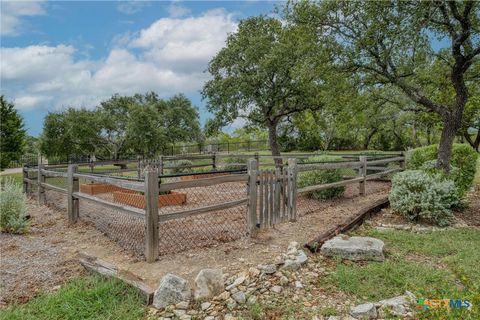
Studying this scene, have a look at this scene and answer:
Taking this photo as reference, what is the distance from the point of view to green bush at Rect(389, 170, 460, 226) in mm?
6035

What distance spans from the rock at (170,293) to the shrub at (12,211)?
3.80 metres

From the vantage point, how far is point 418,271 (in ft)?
12.6

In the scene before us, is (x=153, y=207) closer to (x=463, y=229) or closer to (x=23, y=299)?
(x=23, y=299)

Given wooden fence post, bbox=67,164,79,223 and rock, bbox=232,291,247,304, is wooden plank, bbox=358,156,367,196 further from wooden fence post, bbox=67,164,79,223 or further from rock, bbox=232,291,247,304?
wooden fence post, bbox=67,164,79,223

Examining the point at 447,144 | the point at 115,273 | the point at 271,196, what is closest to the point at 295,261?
the point at 271,196

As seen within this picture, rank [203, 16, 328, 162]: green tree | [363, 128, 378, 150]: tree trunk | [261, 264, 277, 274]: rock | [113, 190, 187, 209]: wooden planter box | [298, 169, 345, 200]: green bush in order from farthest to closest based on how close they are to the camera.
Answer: [363, 128, 378, 150]: tree trunk → [203, 16, 328, 162]: green tree → [298, 169, 345, 200]: green bush → [113, 190, 187, 209]: wooden planter box → [261, 264, 277, 274]: rock

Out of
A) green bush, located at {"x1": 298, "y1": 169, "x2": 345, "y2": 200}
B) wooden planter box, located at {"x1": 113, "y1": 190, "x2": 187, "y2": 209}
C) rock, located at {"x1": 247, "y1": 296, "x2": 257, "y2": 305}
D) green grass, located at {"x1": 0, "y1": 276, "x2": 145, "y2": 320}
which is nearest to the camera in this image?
green grass, located at {"x1": 0, "y1": 276, "x2": 145, "y2": 320}

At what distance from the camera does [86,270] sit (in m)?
3.98

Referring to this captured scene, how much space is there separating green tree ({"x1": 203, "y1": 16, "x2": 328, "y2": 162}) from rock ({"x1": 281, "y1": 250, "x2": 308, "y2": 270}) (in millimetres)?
11253

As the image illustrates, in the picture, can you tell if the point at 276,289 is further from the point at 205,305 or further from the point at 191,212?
the point at 191,212

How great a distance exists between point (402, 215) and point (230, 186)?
4445 mm

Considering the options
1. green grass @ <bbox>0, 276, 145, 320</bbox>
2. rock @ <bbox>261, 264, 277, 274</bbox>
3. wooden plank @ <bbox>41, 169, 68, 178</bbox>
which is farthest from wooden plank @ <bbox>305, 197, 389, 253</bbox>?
wooden plank @ <bbox>41, 169, 68, 178</bbox>

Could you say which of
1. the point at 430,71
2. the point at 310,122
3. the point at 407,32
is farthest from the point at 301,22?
the point at 310,122

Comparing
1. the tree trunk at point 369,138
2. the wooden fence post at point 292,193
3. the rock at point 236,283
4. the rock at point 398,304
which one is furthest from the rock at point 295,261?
the tree trunk at point 369,138
